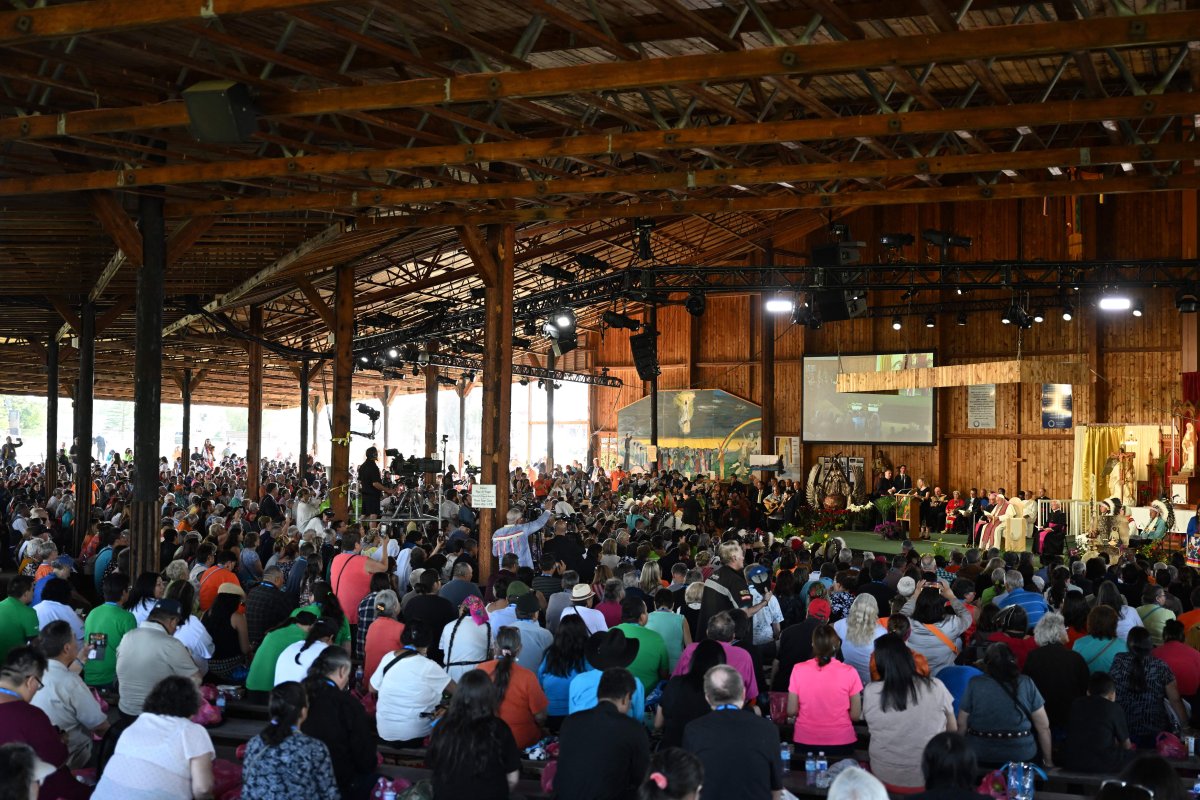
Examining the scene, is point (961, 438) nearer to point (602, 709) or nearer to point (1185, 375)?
point (1185, 375)

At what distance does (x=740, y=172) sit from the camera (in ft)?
29.4

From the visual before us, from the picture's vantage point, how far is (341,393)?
13859 mm

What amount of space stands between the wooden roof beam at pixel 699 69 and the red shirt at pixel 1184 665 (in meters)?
3.31

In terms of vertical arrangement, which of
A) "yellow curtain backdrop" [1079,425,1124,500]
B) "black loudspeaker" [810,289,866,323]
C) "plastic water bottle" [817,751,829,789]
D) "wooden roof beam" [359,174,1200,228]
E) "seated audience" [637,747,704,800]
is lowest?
"plastic water bottle" [817,751,829,789]

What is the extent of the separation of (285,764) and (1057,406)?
66.6 ft

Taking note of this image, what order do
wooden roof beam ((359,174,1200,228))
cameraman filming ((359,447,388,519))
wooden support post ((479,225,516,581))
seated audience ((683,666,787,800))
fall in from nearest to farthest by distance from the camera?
seated audience ((683,666,787,800))
wooden roof beam ((359,174,1200,228))
wooden support post ((479,225,516,581))
cameraman filming ((359,447,388,519))

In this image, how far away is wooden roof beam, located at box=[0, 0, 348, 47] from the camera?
498cm

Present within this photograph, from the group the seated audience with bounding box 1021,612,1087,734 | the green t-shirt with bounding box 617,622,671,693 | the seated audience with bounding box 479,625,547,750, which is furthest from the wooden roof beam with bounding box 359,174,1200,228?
the seated audience with bounding box 479,625,547,750

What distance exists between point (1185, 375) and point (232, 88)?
54.9ft

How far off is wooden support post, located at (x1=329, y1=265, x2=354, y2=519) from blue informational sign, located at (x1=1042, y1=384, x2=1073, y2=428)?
14.6 meters

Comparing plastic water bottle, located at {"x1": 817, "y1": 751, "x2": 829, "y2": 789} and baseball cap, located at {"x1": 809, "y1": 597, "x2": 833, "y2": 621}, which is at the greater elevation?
baseball cap, located at {"x1": 809, "y1": 597, "x2": 833, "y2": 621}

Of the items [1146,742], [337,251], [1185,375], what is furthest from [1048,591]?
[1185,375]

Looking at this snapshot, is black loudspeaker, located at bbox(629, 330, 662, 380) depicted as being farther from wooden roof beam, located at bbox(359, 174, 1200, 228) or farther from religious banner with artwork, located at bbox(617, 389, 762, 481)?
wooden roof beam, located at bbox(359, 174, 1200, 228)

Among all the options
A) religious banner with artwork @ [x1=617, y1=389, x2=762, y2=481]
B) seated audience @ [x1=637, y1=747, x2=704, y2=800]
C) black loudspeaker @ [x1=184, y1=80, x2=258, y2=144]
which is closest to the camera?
seated audience @ [x1=637, y1=747, x2=704, y2=800]
